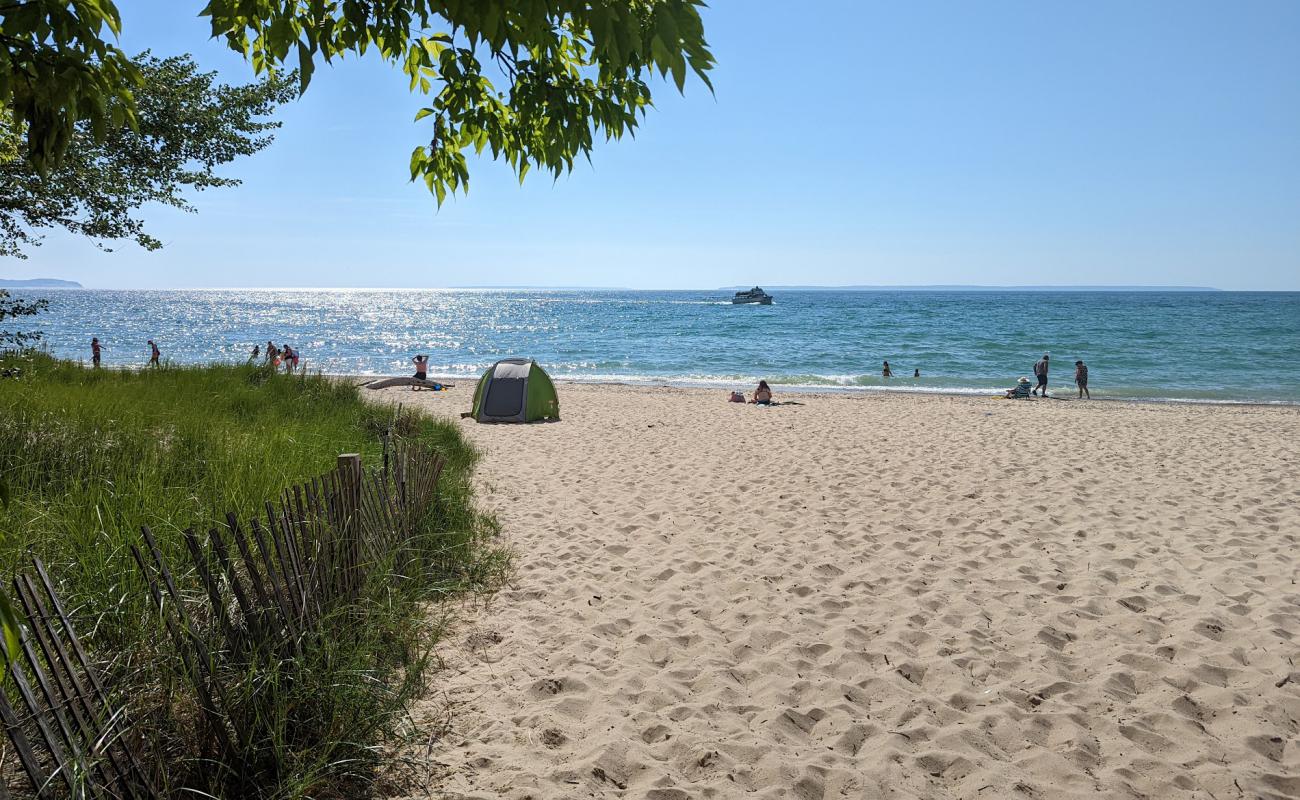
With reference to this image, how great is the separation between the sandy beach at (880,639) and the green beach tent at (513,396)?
15.3ft

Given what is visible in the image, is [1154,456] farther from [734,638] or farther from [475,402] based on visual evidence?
[475,402]

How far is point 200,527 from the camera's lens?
12.8ft

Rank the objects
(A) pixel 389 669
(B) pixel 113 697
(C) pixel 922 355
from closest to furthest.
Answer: (B) pixel 113 697 < (A) pixel 389 669 < (C) pixel 922 355

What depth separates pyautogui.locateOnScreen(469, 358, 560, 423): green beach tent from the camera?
14.1m

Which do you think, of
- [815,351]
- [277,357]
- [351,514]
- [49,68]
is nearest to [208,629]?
[351,514]

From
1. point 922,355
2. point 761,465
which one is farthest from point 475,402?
point 922,355

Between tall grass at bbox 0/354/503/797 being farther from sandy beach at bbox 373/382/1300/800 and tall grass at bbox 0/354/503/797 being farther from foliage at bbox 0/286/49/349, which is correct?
foliage at bbox 0/286/49/349

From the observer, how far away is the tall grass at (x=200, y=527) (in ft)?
8.79

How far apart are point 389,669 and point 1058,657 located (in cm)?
364

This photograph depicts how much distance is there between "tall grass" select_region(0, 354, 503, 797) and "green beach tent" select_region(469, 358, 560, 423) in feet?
19.6

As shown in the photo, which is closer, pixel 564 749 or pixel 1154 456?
pixel 564 749

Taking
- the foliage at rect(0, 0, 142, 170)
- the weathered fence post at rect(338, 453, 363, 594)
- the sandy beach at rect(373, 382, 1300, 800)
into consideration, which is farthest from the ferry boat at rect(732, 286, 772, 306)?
the foliage at rect(0, 0, 142, 170)

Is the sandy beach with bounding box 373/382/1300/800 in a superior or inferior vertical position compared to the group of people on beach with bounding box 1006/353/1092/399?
superior

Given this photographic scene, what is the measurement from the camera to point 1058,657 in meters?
4.28
